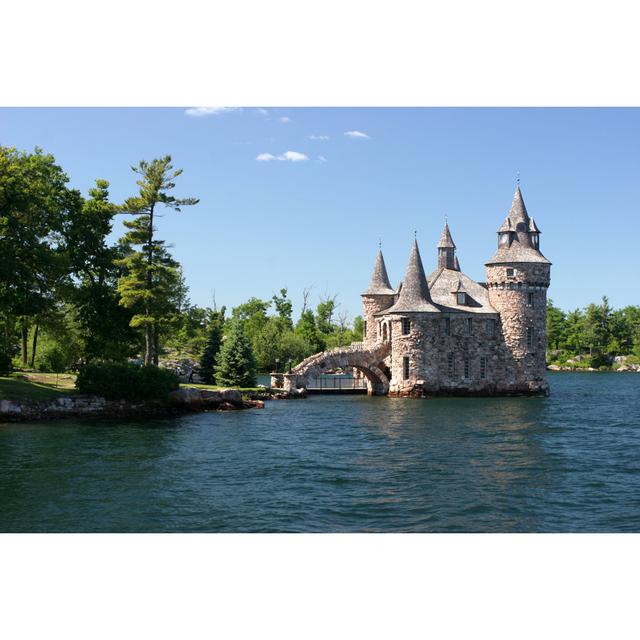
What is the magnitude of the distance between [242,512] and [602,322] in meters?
120

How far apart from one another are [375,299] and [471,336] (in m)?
10.0

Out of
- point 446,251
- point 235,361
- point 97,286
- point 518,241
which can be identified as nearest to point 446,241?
point 446,251

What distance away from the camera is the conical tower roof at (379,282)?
61912 mm

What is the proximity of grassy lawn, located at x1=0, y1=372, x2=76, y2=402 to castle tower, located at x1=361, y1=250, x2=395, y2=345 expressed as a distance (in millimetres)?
27968

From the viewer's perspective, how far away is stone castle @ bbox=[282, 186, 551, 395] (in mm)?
54125

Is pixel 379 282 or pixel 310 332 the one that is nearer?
pixel 379 282

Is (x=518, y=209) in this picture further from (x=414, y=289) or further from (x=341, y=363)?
(x=341, y=363)

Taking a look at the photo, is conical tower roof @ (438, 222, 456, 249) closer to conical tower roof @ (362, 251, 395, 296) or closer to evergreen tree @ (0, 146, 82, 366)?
conical tower roof @ (362, 251, 395, 296)

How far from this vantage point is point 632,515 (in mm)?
17625

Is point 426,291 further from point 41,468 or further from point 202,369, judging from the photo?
point 41,468

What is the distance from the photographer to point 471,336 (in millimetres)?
55688

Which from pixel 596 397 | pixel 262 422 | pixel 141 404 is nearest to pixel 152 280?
pixel 141 404

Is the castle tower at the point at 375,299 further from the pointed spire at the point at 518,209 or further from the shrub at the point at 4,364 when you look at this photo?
the shrub at the point at 4,364

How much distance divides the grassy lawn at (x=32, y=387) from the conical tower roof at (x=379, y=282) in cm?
2904
